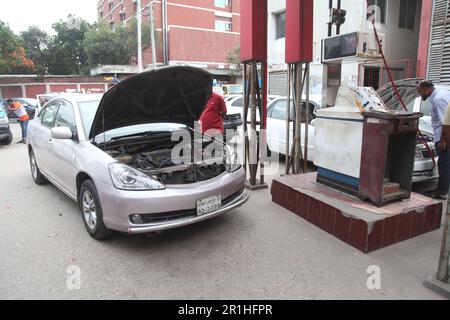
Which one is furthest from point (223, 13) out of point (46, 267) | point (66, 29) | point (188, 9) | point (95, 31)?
point (46, 267)

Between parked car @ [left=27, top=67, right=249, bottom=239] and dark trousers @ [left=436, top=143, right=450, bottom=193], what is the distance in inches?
115

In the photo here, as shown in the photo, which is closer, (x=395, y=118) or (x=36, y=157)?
(x=395, y=118)

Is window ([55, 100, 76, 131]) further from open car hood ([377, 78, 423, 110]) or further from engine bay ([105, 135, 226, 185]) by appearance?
open car hood ([377, 78, 423, 110])

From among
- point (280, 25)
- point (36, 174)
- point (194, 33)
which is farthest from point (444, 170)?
point (194, 33)

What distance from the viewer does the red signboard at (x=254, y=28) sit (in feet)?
16.9

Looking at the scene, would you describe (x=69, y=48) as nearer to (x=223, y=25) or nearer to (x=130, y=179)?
(x=223, y=25)

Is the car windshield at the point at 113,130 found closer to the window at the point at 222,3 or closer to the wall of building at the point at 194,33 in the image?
the wall of building at the point at 194,33

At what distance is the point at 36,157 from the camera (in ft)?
18.1

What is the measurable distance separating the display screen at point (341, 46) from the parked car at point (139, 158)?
68.6 inches

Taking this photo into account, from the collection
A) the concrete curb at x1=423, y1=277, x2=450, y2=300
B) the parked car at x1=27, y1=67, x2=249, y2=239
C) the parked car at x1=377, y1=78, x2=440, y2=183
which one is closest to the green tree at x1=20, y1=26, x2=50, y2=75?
the parked car at x1=27, y1=67, x2=249, y2=239

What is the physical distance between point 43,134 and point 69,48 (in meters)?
40.0

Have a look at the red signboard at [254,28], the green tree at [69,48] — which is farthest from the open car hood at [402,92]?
the green tree at [69,48]
